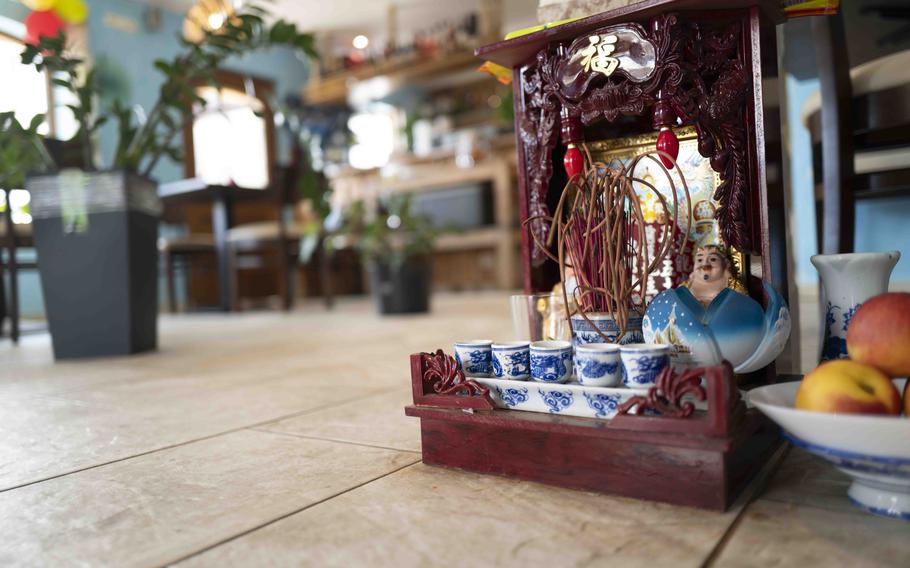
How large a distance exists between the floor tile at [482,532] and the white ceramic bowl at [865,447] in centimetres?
10

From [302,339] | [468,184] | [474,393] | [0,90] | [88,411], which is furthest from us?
[468,184]

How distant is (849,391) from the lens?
21.7 inches

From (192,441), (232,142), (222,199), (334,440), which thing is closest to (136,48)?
(232,142)

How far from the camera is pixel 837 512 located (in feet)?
1.90

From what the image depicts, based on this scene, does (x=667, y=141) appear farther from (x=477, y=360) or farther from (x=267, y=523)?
(x=267, y=523)

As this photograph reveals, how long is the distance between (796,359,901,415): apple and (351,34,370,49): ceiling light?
22.9ft

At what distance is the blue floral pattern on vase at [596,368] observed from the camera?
68 cm

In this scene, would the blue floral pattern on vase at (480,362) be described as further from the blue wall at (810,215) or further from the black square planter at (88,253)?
the black square planter at (88,253)

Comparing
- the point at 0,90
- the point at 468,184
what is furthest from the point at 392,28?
the point at 0,90

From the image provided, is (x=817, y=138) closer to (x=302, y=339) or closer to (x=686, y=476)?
(x=686, y=476)

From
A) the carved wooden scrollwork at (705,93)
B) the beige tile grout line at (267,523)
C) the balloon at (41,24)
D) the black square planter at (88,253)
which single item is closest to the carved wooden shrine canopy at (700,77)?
the carved wooden scrollwork at (705,93)

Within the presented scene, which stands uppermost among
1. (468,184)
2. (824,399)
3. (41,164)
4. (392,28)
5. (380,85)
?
(392,28)

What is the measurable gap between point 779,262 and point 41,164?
2.34 metres

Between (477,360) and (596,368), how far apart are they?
0.56 ft
